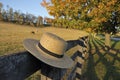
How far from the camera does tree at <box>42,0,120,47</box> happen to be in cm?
2477

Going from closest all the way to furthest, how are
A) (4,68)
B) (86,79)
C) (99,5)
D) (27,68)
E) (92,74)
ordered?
(4,68)
(27,68)
(86,79)
(92,74)
(99,5)

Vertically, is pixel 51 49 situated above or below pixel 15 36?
above

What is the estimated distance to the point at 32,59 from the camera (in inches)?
137

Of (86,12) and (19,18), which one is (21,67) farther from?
(19,18)

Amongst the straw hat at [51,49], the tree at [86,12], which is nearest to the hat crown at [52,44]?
the straw hat at [51,49]

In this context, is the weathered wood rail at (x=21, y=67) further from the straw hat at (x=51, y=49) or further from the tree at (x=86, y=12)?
the tree at (x=86, y=12)

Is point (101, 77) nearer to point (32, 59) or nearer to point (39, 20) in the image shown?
point (32, 59)

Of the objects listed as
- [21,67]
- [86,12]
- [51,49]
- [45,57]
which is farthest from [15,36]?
[21,67]

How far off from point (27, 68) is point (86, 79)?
649 centimetres

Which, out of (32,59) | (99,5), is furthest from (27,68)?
(99,5)

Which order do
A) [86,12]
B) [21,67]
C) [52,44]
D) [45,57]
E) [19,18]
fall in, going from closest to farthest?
[21,67], [45,57], [52,44], [86,12], [19,18]

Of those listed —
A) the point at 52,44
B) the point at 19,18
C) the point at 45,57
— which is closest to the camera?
the point at 45,57

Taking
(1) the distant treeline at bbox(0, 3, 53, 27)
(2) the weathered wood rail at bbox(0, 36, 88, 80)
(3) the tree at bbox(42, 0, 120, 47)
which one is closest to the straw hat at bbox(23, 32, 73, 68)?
(2) the weathered wood rail at bbox(0, 36, 88, 80)

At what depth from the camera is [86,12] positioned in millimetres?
25531
